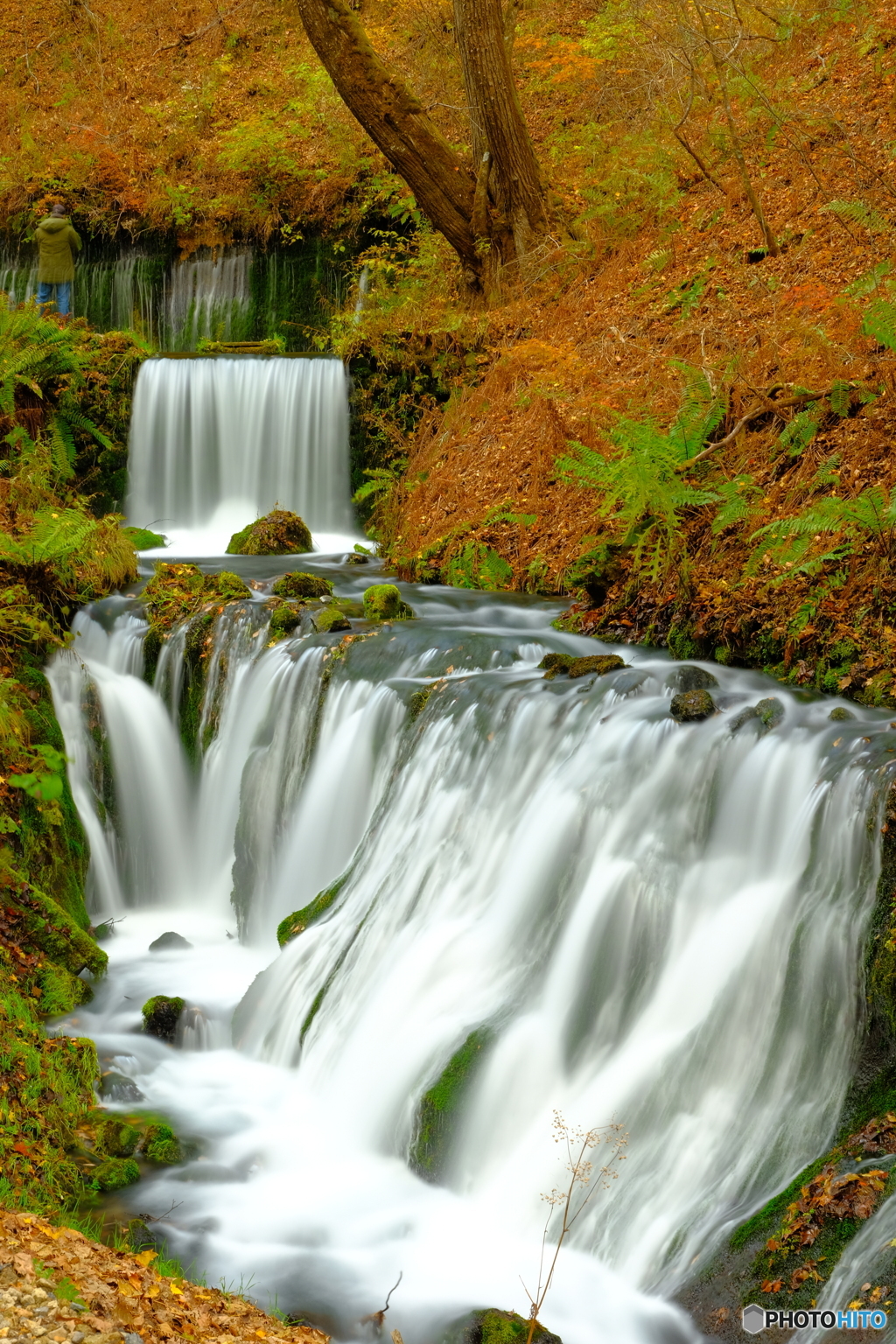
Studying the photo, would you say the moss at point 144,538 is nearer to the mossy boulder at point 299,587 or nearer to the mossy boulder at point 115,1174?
the mossy boulder at point 299,587

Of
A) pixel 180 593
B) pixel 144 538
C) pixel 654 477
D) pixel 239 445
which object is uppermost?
pixel 239 445

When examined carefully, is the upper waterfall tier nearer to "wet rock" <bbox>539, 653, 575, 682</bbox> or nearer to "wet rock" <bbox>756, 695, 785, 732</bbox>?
"wet rock" <bbox>539, 653, 575, 682</bbox>

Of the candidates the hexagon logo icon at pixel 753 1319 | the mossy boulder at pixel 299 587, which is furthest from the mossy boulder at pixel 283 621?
the hexagon logo icon at pixel 753 1319

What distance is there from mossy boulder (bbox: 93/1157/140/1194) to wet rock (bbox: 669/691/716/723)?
3.39 metres

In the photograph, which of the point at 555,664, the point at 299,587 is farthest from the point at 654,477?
the point at 299,587

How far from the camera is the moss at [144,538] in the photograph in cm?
1270

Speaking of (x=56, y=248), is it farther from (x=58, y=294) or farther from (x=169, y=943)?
(x=169, y=943)

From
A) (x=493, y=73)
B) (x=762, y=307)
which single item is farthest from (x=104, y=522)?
(x=493, y=73)

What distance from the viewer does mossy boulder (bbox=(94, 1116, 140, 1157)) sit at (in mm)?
5535

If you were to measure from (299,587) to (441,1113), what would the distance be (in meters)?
5.30

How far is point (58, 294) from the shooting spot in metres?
16.9

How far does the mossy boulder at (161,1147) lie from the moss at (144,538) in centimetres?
799

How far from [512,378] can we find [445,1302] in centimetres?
947

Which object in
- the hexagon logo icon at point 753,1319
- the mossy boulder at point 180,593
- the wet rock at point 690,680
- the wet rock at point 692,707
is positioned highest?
the mossy boulder at point 180,593
